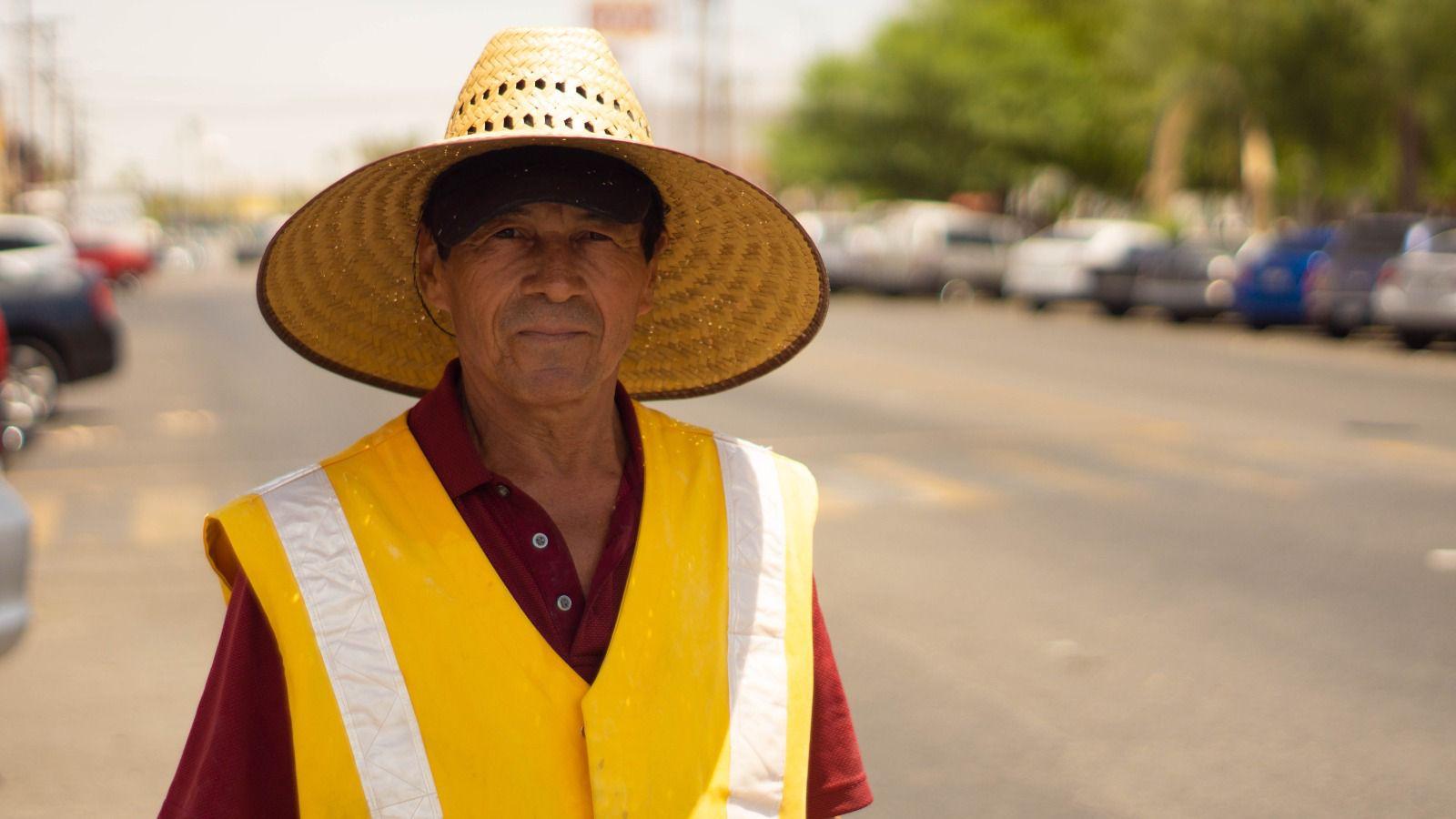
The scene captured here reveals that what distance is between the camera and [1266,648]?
6570 millimetres

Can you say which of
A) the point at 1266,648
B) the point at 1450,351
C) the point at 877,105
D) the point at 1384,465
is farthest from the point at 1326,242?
the point at 877,105

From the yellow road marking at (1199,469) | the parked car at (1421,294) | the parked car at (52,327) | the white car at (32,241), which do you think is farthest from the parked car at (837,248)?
the yellow road marking at (1199,469)

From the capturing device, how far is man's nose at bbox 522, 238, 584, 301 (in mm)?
2186

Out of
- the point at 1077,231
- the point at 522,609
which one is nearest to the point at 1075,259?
the point at 1077,231

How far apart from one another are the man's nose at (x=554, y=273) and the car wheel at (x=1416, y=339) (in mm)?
20701

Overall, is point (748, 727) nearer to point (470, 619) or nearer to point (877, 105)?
point (470, 619)

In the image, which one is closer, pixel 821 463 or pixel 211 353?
pixel 821 463

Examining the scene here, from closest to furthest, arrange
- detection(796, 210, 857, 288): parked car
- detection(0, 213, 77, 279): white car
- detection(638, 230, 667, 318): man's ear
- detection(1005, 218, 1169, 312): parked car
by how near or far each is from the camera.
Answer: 1. detection(638, 230, 667, 318): man's ear
2. detection(0, 213, 77, 279): white car
3. detection(1005, 218, 1169, 312): parked car
4. detection(796, 210, 857, 288): parked car

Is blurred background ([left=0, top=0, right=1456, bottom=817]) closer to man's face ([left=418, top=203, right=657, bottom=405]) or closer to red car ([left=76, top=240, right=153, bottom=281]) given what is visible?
man's face ([left=418, top=203, right=657, bottom=405])

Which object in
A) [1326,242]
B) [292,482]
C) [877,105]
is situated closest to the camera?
[292,482]

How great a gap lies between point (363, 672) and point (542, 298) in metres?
0.52

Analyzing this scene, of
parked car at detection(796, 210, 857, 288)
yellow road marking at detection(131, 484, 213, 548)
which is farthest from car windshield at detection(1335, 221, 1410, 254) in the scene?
yellow road marking at detection(131, 484, 213, 548)

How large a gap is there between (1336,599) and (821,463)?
466cm

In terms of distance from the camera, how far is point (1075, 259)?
30.5 m
